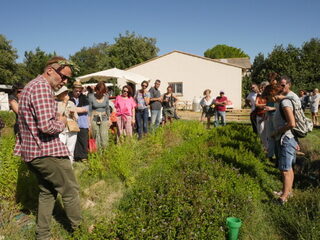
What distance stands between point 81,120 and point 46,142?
3214 mm

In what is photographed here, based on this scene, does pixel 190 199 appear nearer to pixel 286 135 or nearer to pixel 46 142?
pixel 286 135

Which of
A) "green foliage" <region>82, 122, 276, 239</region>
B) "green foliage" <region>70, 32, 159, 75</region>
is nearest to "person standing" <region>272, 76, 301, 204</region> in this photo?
"green foliage" <region>82, 122, 276, 239</region>

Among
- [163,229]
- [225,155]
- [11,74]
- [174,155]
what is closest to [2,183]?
[163,229]

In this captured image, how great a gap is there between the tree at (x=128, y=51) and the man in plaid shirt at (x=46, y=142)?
35958 mm

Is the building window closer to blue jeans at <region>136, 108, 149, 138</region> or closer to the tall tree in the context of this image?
blue jeans at <region>136, 108, 149, 138</region>

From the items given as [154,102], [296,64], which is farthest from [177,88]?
[154,102]

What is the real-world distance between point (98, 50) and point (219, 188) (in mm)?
70683

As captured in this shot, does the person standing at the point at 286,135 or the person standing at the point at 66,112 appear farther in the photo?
the person standing at the point at 66,112

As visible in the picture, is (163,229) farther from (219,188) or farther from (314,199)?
(314,199)

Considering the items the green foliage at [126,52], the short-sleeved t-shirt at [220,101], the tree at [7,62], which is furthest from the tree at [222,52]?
the short-sleeved t-shirt at [220,101]

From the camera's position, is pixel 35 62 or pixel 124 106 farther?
pixel 35 62

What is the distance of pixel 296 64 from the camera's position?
24.6m

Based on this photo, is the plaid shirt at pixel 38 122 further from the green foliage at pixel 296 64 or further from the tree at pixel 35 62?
the tree at pixel 35 62

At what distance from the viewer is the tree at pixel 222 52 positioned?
67350mm
